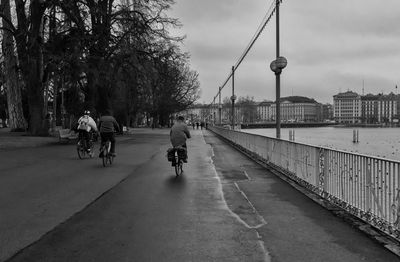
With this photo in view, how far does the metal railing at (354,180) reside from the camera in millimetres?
6820

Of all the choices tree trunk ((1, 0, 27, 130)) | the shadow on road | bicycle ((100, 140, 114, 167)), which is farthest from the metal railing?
tree trunk ((1, 0, 27, 130))

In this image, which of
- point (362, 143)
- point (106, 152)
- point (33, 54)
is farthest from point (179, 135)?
point (362, 143)

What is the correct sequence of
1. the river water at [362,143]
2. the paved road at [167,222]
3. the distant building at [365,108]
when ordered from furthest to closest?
1. the distant building at [365,108]
2. the river water at [362,143]
3. the paved road at [167,222]

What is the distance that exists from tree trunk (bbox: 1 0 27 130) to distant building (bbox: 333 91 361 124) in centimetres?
14965

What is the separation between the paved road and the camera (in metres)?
5.83

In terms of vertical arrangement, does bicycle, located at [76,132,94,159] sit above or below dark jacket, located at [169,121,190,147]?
below

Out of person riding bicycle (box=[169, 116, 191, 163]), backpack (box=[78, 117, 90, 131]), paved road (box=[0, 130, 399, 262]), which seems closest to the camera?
paved road (box=[0, 130, 399, 262])

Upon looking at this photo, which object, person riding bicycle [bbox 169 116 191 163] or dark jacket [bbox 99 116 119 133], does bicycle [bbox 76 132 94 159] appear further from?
person riding bicycle [bbox 169 116 191 163]

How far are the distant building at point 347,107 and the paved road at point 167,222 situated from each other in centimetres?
17312

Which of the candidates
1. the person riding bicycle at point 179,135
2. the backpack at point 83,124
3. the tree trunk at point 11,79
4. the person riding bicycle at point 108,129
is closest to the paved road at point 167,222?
the person riding bicycle at point 179,135

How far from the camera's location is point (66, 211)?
8461mm

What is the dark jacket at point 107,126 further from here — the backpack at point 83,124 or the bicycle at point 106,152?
the backpack at point 83,124

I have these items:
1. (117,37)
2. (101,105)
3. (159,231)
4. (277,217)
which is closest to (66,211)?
(159,231)

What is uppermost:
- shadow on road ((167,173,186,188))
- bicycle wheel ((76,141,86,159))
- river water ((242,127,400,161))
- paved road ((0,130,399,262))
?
bicycle wheel ((76,141,86,159))
